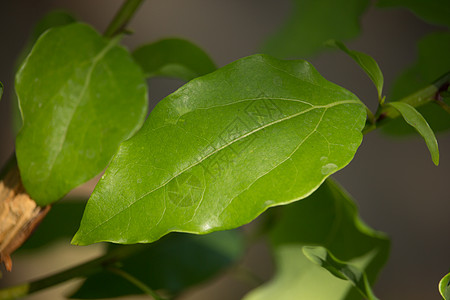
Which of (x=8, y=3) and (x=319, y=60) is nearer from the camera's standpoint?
(x=8, y=3)

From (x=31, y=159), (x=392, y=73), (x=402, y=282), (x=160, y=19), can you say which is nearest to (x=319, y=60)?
(x=392, y=73)

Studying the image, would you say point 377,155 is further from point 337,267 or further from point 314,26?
point 337,267

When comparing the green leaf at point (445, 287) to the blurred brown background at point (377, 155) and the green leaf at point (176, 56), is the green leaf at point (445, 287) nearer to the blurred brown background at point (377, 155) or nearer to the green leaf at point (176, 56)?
the green leaf at point (176, 56)

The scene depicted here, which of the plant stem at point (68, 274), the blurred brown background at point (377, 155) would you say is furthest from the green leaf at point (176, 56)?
the blurred brown background at point (377, 155)

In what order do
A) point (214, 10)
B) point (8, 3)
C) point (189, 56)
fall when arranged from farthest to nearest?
point (214, 10) < point (8, 3) < point (189, 56)

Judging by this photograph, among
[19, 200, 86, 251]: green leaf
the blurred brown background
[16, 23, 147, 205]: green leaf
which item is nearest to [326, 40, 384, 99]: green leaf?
[16, 23, 147, 205]: green leaf

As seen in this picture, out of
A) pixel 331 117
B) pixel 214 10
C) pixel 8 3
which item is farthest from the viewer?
pixel 214 10

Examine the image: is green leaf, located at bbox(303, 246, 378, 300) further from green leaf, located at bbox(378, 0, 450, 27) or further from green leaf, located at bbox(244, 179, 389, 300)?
green leaf, located at bbox(378, 0, 450, 27)

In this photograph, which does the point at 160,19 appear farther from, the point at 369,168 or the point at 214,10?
the point at 369,168
